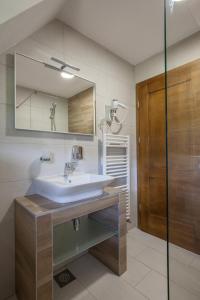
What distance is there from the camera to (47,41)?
149 centimetres

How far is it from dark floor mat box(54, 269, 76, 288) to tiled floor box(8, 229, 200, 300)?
37 millimetres

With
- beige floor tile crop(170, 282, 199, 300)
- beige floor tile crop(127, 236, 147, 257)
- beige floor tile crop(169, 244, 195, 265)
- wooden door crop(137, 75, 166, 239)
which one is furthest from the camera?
wooden door crop(137, 75, 166, 239)

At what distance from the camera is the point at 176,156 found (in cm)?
184

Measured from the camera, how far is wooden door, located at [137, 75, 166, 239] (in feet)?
6.84

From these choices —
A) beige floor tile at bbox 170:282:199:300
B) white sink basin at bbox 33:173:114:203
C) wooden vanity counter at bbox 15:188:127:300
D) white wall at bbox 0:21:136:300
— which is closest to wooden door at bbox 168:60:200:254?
beige floor tile at bbox 170:282:199:300

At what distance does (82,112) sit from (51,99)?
349mm

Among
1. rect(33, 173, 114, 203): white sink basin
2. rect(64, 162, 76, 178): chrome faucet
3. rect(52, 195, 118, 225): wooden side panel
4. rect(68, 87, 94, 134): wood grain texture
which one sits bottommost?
rect(52, 195, 118, 225): wooden side panel

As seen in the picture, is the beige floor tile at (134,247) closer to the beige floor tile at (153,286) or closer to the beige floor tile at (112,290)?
the beige floor tile at (153,286)

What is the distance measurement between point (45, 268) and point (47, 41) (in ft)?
5.84

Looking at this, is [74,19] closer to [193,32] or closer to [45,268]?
[193,32]

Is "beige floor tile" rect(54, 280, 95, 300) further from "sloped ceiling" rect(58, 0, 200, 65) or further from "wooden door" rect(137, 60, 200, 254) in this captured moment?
"sloped ceiling" rect(58, 0, 200, 65)

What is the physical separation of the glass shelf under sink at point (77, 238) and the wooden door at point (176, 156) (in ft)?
2.72

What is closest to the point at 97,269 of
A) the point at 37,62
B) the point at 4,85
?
the point at 4,85

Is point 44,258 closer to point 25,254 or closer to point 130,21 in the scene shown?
point 25,254
